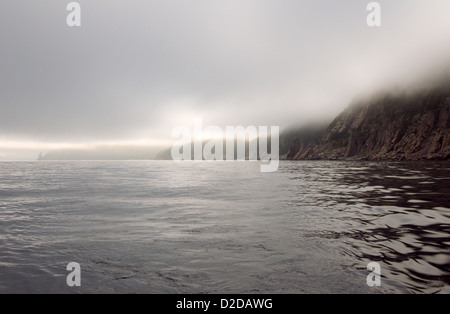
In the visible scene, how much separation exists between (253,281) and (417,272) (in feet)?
15.7

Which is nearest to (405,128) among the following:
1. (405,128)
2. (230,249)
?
(405,128)

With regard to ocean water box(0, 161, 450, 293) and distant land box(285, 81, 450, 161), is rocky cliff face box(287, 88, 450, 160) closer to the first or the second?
distant land box(285, 81, 450, 161)

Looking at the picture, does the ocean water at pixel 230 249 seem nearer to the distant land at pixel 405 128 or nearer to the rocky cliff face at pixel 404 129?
the rocky cliff face at pixel 404 129

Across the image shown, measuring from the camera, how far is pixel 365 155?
174 meters

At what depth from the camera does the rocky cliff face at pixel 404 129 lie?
133038mm

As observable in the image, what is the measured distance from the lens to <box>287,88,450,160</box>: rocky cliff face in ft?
436

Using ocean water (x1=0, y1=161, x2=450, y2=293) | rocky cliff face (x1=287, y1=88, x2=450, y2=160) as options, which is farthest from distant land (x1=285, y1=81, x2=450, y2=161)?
ocean water (x1=0, y1=161, x2=450, y2=293)

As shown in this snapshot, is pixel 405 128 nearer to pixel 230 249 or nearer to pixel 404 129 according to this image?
pixel 404 129

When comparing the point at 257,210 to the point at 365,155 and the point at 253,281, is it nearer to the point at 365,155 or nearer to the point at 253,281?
the point at 253,281

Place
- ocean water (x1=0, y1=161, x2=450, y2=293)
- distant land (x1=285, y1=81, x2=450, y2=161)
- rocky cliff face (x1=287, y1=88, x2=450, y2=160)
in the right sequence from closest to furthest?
ocean water (x1=0, y1=161, x2=450, y2=293), rocky cliff face (x1=287, y1=88, x2=450, y2=160), distant land (x1=285, y1=81, x2=450, y2=161)

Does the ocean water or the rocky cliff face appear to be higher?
the rocky cliff face

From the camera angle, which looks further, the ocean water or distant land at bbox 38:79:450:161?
distant land at bbox 38:79:450:161

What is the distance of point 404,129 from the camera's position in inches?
6166

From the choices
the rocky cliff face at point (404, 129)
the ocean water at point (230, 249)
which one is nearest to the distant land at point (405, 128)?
the rocky cliff face at point (404, 129)
